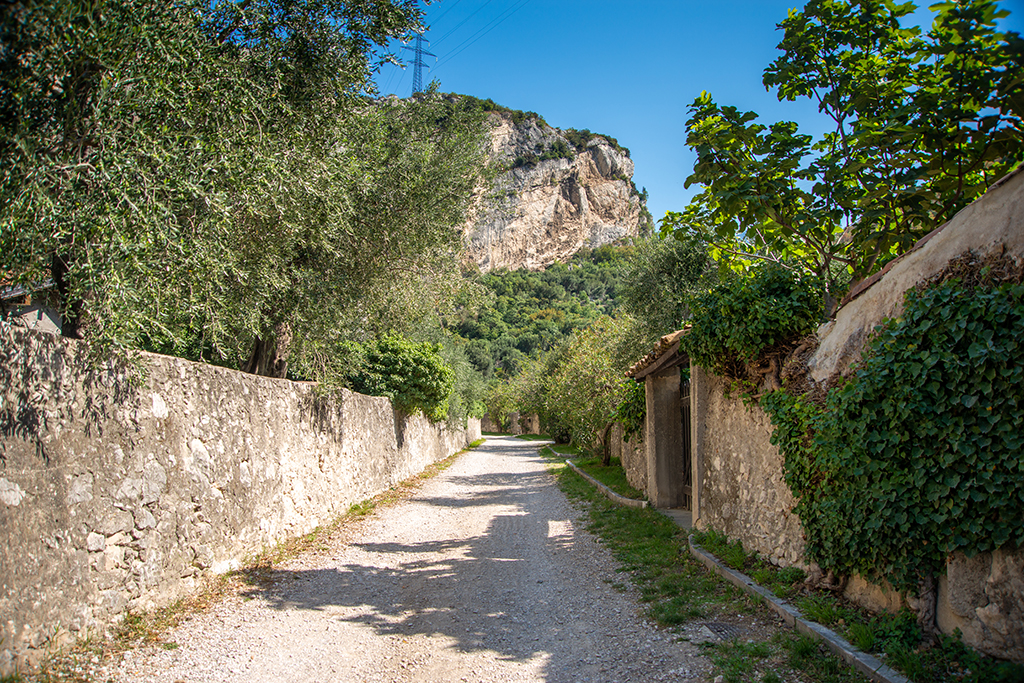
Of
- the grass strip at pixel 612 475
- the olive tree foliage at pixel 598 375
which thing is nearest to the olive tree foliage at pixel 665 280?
the olive tree foliage at pixel 598 375

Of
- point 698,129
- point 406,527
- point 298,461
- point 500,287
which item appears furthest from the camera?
point 500,287

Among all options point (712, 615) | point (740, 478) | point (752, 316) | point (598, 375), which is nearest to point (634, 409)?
point (598, 375)

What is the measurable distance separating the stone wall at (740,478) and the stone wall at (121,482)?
606 cm

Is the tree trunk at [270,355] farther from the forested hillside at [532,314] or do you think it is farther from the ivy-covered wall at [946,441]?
the forested hillside at [532,314]

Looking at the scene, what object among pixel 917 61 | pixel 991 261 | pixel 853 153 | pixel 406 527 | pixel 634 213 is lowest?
pixel 406 527

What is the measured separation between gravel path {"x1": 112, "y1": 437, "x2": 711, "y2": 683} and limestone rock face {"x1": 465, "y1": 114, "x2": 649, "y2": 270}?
66.2 metres

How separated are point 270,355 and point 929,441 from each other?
9605 millimetres

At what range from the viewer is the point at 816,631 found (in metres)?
4.45

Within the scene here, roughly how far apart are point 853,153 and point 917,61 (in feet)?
3.81

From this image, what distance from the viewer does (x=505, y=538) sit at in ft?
30.9

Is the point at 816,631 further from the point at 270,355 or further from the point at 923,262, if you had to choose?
the point at 270,355

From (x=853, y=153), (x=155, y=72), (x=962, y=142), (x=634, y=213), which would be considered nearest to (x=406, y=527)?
(x=155, y=72)

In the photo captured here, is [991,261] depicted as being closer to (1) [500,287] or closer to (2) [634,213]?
(1) [500,287]

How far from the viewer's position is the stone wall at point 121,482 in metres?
3.95
